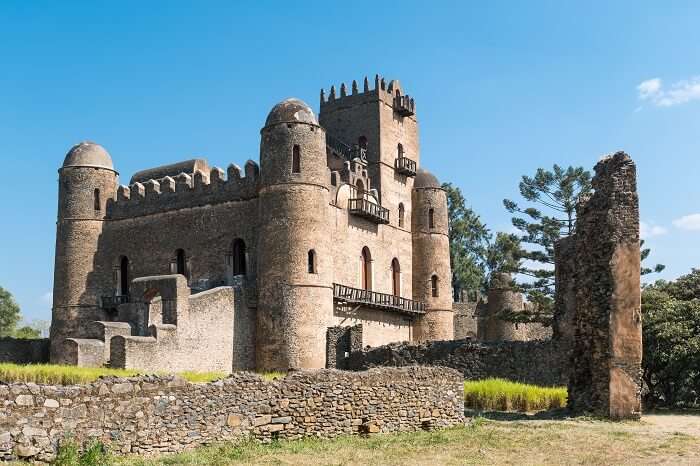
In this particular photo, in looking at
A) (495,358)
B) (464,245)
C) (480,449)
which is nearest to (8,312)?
(464,245)

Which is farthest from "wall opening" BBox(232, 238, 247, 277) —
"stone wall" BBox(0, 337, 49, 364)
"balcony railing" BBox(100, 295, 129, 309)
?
"stone wall" BBox(0, 337, 49, 364)

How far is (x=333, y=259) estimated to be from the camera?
111ft

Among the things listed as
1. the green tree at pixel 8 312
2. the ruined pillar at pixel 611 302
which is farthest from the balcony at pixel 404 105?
the green tree at pixel 8 312

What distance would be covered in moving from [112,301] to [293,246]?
30.8ft

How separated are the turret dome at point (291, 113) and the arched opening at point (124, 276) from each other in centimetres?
912

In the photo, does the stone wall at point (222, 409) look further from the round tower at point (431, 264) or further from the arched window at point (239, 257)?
the round tower at point (431, 264)

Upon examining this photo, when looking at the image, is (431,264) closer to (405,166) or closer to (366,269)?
(366,269)

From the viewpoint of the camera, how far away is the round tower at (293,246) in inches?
1214

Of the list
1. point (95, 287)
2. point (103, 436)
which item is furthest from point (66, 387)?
point (95, 287)

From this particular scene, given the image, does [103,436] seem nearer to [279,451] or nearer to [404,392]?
[279,451]

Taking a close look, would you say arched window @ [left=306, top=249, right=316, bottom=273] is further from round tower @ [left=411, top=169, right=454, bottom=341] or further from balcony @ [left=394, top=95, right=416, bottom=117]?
balcony @ [left=394, top=95, right=416, bottom=117]

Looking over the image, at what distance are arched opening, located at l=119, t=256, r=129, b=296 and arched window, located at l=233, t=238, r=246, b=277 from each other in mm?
5448

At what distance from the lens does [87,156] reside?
36.3 metres

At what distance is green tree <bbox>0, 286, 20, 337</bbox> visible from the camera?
68.2m
